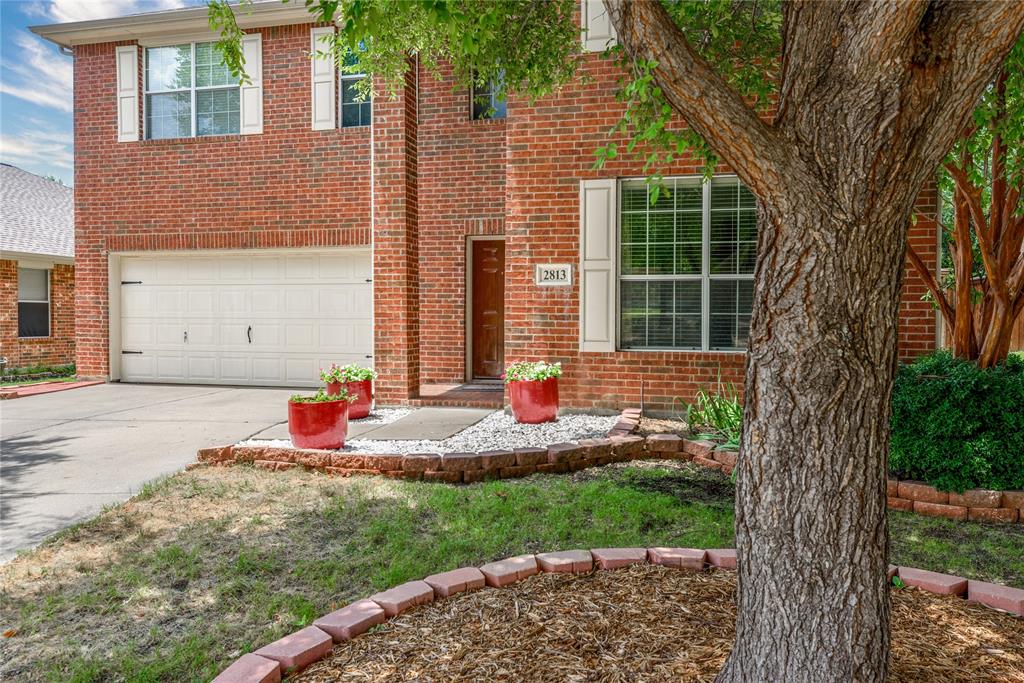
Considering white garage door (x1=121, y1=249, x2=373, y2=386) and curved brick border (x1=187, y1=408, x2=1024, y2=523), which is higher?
white garage door (x1=121, y1=249, x2=373, y2=386)

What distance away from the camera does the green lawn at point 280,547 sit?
2.86 m

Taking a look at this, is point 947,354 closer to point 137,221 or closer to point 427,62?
point 427,62

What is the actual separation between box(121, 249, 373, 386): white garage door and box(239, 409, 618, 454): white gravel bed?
4599 mm

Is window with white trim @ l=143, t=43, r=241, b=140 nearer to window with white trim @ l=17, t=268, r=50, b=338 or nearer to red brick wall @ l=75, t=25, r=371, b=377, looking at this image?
red brick wall @ l=75, t=25, r=371, b=377

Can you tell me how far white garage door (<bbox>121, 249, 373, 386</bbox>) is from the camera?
35.9ft

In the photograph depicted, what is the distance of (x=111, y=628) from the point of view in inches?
116

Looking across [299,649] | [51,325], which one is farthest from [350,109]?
[299,649]

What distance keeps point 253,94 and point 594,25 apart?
626 cm

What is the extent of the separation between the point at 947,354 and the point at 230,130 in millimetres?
10741

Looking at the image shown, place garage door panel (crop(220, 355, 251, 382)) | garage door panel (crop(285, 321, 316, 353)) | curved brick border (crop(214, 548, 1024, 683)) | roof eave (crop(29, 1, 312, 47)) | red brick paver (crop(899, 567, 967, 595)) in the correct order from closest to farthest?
curved brick border (crop(214, 548, 1024, 683))
red brick paver (crop(899, 567, 967, 595))
roof eave (crop(29, 1, 312, 47))
garage door panel (crop(285, 321, 316, 353))
garage door panel (crop(220, 355, 251, 382))

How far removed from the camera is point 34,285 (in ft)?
47.6

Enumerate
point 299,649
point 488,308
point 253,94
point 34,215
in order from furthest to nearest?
point 34,215 < point 253,94 < point 488,308 < point 299,649

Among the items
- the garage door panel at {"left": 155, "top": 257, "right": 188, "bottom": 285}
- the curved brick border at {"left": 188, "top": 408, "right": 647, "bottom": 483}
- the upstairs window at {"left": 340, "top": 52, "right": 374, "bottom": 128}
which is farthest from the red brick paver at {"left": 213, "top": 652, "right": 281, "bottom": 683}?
the garage door panel at {"left": 155, "top": 257, "right": 188, "bottom": 285}

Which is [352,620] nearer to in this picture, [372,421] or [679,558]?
[679,558]
